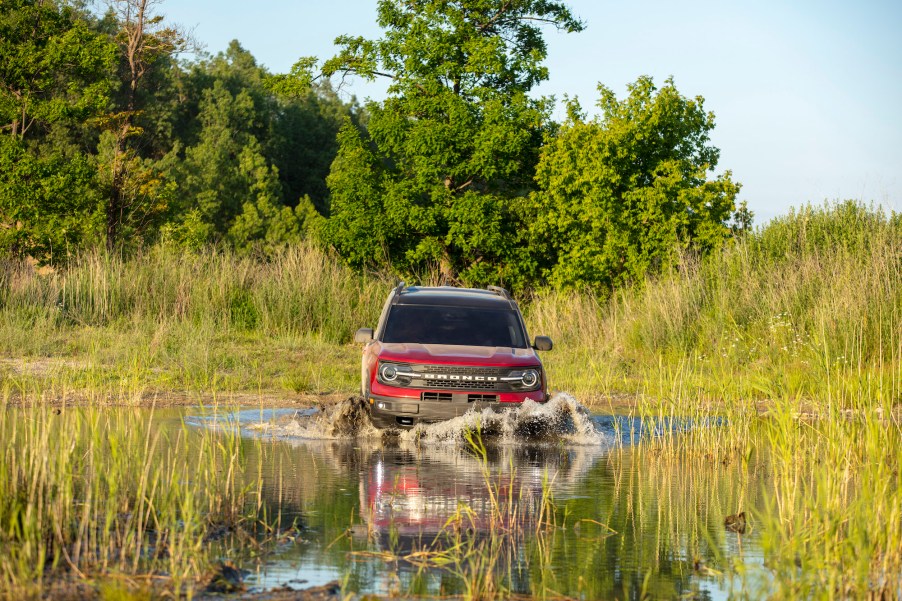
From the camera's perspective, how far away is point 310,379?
73.2 feet

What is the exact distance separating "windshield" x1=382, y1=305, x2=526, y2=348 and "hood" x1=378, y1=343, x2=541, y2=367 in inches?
15.0

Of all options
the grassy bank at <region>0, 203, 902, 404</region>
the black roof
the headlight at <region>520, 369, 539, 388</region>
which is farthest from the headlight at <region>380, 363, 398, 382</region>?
the grassy bank at <region>0, 203, 902, 404</region>

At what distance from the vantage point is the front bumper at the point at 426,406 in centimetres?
1438

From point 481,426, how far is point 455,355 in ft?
2.89

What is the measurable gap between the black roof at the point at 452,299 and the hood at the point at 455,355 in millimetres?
1002

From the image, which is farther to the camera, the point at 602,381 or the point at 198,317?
the point at 198,317

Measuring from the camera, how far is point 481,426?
14648mm

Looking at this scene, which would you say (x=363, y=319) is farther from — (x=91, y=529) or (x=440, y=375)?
(x=91, y=529)

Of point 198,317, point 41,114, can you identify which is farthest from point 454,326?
point 41,114

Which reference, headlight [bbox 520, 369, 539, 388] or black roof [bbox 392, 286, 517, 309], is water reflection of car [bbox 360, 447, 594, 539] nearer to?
headlight [bbox 520, 369, 539, 388]

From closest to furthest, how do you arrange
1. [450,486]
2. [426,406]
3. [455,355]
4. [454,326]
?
[450,486] → [426,406] → [455,355] → [454,326]

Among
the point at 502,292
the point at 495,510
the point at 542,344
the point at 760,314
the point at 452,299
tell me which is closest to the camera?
the point at 495,510

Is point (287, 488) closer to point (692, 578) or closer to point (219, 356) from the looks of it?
point (692, 578)

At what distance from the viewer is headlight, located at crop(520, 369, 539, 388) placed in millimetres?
14623
